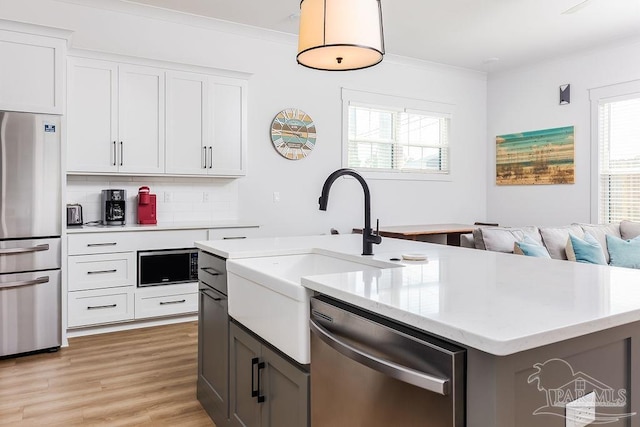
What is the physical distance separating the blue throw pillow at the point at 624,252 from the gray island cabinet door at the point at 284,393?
3.66 metres

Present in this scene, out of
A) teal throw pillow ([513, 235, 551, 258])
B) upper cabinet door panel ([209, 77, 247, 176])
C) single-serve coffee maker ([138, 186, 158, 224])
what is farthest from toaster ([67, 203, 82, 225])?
teal throw pillow ([513, 235, 551, 258])

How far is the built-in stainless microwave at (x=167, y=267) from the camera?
383cm

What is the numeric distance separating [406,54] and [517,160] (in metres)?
2.12

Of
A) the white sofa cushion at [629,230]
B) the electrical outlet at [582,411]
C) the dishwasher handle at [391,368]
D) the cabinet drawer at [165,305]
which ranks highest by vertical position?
the white sofa cushion at [629,230]

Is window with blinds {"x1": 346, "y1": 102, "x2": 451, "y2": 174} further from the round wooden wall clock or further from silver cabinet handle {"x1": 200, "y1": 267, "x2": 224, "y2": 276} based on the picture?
silver cabinet handle {"x1": 200, "y1": 267, "x2": 224, "y2": 276}

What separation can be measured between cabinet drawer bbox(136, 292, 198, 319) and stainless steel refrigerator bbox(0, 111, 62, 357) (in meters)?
0.65

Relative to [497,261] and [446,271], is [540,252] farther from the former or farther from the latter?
[446,271]

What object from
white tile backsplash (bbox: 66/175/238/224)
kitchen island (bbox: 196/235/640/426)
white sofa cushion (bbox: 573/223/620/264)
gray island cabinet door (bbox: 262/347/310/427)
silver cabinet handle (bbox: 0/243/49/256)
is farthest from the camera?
white sofa cushion (bbox: 573/223/620/264)

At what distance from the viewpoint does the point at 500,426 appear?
839 millimetres

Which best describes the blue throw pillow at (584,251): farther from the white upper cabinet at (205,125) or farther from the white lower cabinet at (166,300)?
the white lower cabinet at (166,300)

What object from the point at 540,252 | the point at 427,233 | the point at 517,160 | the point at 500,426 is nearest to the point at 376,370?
the point at 500,426

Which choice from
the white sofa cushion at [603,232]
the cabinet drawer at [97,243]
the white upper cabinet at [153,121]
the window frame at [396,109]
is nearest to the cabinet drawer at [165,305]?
the cabinet drawer at [97,243]

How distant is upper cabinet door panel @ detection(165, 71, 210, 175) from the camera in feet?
13.5

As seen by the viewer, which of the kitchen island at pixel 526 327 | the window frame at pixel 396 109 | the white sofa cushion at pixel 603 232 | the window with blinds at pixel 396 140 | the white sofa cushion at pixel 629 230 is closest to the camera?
the kitchen island at pixel 526 327
